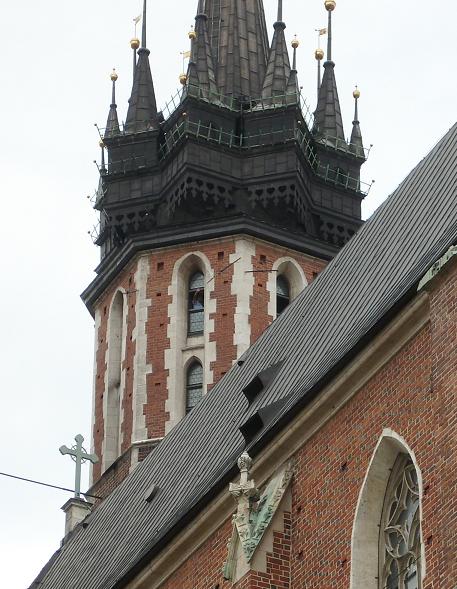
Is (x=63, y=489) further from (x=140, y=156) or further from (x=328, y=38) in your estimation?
(x=328, y=38)

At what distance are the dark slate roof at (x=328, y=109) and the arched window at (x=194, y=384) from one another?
654 cm

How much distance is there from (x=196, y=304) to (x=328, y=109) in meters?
6.19

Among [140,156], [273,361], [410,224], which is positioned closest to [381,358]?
[410,224]

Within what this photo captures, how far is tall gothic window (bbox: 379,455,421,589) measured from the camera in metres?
21.4

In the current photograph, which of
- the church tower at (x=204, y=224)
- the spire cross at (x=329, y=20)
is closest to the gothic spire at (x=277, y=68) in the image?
the church tower at (x=204, y=224)

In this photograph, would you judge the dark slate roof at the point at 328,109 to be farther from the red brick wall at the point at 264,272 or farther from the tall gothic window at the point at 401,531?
the tall gothic window at the point at 401,531

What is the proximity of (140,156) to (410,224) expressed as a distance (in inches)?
756

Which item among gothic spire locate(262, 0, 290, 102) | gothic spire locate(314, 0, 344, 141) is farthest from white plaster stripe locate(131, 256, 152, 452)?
gothic spire locate(314, 0, 344, 141)

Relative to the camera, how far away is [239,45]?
44.7 m

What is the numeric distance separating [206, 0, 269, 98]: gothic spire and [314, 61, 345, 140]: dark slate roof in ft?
4.85

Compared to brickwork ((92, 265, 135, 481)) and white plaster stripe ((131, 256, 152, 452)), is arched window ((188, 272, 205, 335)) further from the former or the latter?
brickwork ((92, 265, 135, 481))

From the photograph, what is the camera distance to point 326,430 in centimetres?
2330

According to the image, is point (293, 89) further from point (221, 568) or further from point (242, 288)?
point (221, 568)

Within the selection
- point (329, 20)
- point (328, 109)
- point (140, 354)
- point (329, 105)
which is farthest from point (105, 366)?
point (329, 20)
